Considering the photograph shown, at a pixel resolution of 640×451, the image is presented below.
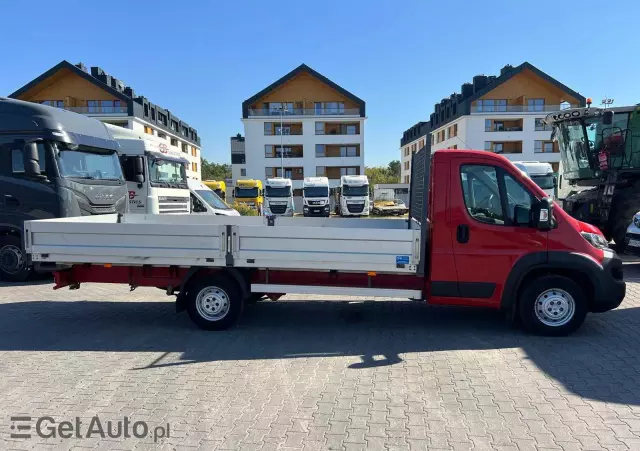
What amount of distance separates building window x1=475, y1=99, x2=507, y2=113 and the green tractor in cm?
3967

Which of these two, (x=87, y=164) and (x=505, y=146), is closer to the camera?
(x=87, y=164)

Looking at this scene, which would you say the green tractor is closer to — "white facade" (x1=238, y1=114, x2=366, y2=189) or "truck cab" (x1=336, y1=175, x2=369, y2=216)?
"truck cab" (x1=336, y1=175, x2=369, y2=216)

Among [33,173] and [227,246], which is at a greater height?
[33,173]

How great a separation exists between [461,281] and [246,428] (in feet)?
10.3

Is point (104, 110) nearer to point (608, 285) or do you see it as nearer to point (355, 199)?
point (355, 199)

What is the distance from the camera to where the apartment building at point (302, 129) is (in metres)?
51.4

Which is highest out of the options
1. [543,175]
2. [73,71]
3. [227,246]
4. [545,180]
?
[73,71]

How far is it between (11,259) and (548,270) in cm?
981

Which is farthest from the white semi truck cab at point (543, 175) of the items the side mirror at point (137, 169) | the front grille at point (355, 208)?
the side mirror at point (137, 169)

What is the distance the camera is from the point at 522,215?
5230 millimetres

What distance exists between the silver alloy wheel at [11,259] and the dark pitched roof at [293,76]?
1754 inches

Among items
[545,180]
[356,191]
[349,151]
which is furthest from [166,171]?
[349,151]

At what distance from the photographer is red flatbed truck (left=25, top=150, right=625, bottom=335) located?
5.20 metres

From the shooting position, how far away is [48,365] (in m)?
4.66
